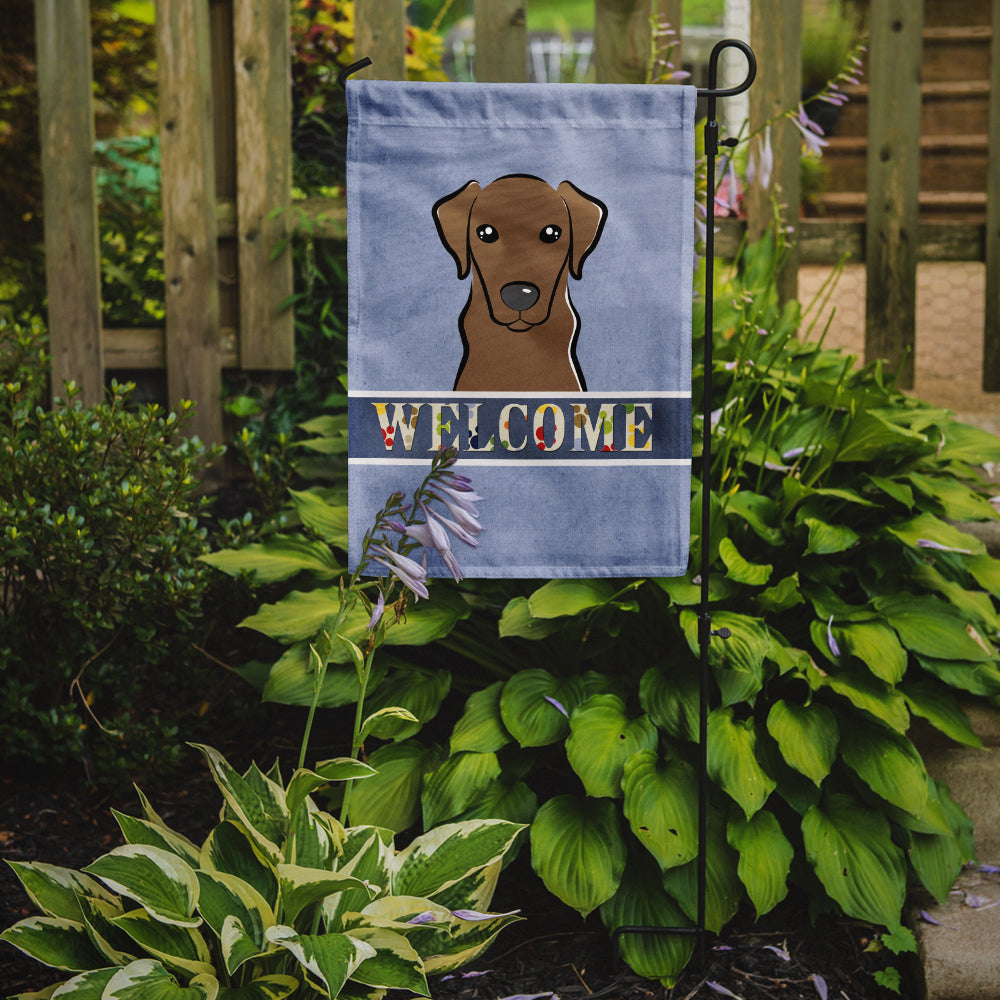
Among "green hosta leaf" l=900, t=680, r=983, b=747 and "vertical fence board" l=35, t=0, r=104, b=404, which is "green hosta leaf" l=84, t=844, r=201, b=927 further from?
"vertical fence board" l=35, t=0, r=104, b=404

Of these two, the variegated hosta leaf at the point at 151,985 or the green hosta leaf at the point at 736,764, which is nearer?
the variegated hosta leaf at the point at 151,985

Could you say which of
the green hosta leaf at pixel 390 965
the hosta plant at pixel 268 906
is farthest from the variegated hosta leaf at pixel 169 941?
the green hosta leaf at pixel 390 965

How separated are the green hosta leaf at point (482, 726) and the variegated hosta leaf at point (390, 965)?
1.52 feet

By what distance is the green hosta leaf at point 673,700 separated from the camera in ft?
6.46

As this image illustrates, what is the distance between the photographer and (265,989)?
151 centimetres

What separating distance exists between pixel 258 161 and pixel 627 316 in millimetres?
1946

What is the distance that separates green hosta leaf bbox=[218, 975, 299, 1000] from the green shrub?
0.88 metres

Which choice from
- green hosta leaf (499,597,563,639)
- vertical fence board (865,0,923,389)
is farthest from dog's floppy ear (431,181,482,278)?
vertical fence board (865,0,923,389)

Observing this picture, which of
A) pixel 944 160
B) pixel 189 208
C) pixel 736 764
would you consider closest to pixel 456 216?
pixel 736 764

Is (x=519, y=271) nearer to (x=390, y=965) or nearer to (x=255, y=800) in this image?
(x=255, y=800)

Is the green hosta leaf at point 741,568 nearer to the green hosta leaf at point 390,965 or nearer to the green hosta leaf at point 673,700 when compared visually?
the green hosta leaf at point 673,700

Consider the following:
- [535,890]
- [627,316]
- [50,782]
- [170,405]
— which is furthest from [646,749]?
[170,405]

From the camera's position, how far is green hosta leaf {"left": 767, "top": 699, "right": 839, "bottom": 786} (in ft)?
6.24

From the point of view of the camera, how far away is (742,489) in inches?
97.5
